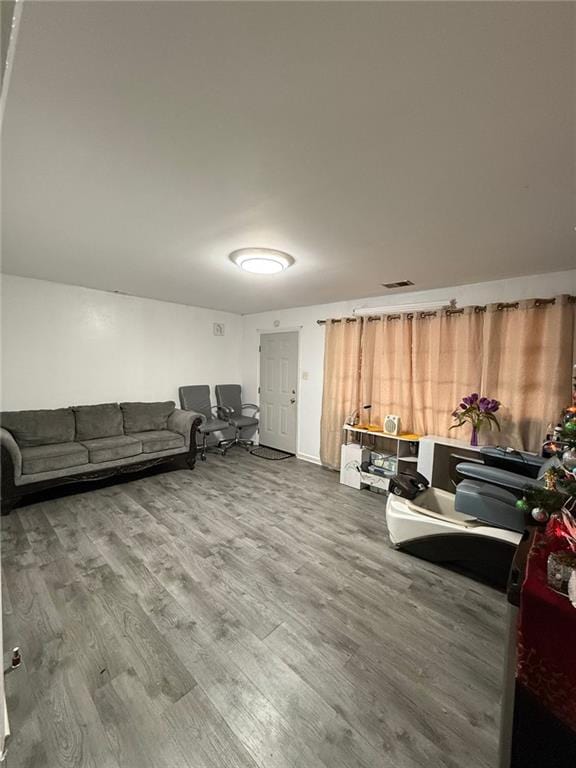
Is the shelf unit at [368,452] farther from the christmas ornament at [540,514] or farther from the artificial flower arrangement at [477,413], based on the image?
the christmas ornament at [540,514]

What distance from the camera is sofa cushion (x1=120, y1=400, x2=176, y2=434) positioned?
4051 mm

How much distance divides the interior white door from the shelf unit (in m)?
1.18

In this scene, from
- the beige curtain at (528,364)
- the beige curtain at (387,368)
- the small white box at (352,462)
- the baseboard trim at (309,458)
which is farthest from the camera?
the baseboard trim at (309,458)

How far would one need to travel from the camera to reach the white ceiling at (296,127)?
811 mm

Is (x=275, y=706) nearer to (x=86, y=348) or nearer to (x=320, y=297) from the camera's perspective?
(x=320, y=297)

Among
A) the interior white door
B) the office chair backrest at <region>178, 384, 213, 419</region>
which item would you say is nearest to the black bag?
the interior white door

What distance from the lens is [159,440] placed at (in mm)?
3832

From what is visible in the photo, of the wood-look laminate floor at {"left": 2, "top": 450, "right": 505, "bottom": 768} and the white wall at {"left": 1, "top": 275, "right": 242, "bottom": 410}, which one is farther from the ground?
the white wall at {"left": 1, "top": 275, "right": 242, "bottom": 410}

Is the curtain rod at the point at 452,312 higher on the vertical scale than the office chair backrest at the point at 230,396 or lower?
higher

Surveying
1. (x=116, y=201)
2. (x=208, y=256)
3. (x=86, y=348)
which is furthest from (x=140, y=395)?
(x=116, y=201)

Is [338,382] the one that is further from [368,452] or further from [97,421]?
[97,421]

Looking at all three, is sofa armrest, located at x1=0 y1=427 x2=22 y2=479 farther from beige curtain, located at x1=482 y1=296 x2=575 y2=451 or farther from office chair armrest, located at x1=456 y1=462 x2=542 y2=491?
beige curtain, located at x1=482 y1=296 x2=575 y2=451

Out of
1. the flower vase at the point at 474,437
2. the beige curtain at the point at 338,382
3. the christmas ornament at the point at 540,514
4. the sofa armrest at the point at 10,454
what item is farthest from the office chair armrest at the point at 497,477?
the sofa armrest at the point at 10,454

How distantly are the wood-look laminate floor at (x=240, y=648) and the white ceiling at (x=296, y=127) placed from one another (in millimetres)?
2332
